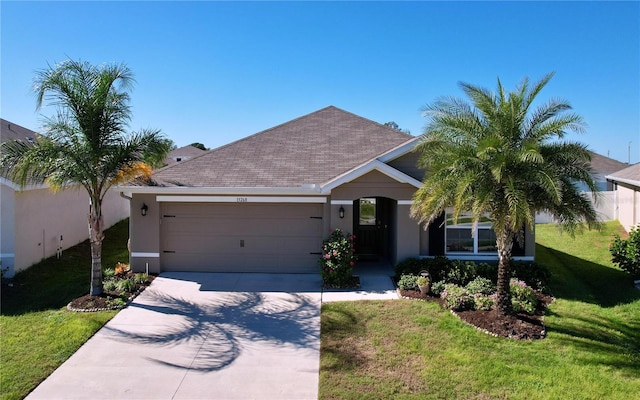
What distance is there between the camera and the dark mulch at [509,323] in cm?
786

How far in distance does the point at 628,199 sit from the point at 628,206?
1.13 ft

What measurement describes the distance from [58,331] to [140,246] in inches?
173

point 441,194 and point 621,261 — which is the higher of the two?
point 441,194

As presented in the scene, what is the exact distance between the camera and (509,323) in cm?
819

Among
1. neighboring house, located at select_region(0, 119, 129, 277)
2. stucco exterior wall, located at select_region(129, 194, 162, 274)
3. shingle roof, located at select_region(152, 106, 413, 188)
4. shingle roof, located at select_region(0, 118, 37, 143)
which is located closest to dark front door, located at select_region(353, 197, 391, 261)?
shingle roof, located at select_region(152, 106, 413, 188)

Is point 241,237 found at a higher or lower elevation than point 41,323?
higher

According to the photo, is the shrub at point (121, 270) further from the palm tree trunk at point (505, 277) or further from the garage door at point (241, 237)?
the palm tree trunk at point (505, 277)

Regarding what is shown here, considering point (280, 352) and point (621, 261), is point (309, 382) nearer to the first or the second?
point (280, 352)

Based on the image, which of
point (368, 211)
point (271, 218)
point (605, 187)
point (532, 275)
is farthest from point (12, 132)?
point (605, 187)

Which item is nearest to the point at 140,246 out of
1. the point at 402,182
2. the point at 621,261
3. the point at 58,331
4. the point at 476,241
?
the point at 58,331

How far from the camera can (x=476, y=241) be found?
41.1ft

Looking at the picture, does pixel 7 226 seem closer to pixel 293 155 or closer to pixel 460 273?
pixel 293 155

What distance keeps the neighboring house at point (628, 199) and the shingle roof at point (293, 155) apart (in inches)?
434

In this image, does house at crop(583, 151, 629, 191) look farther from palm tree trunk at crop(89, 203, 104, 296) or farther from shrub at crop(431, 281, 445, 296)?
palm tree trunk at crop(89, 203, 104, 296)
